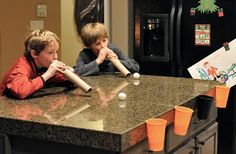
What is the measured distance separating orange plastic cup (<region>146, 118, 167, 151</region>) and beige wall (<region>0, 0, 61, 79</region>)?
316 cm

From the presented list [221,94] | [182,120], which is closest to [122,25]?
[221,94]

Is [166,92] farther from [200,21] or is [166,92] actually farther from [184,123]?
[200,21]

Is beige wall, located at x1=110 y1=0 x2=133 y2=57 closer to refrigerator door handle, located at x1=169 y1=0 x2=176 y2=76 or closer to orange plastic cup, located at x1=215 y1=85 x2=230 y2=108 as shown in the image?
refrigerator door handle, located at x1=169 y1=0 x2=176 y2=76

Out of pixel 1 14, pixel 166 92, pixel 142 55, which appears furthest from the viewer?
pixel 1 14

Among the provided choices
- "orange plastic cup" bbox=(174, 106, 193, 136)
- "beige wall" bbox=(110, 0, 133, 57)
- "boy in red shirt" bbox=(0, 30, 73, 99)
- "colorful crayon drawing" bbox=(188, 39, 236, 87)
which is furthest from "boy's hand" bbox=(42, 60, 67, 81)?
"beige wall" bbox=(110, 0, 133, 57)

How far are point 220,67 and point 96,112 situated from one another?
2.15m

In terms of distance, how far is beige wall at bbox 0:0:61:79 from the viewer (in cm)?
466

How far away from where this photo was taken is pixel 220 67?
3.70 m

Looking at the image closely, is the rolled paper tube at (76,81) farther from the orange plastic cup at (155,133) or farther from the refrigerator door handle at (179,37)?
the refrigerator door handle at (179,37)

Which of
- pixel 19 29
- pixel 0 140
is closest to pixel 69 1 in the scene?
pixel 19 29

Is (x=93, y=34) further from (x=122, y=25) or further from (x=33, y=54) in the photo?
(x=122, y=25)

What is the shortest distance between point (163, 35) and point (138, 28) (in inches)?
10.7

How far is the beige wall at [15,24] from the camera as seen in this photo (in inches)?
183

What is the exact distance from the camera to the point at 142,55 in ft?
13.4
